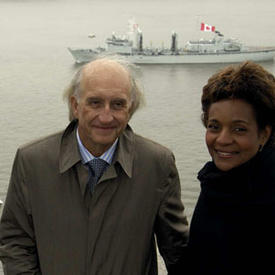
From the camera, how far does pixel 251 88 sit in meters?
1.91

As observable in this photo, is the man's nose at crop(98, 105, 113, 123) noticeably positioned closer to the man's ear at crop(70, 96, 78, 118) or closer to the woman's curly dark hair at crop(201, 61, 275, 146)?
the man's ear at crop(70, 96, 78, 118)

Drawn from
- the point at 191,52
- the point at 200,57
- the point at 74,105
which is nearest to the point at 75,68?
the point at 191,52

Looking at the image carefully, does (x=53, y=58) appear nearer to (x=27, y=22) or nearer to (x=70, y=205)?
(x=27, y=22)

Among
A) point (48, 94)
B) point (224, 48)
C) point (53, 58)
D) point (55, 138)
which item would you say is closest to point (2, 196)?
point (55, 138)

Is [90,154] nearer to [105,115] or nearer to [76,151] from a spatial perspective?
[76,151]

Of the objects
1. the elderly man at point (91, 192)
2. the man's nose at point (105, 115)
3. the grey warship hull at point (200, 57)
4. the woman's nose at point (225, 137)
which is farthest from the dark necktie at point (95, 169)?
the grey warship hull at point (200, 57)

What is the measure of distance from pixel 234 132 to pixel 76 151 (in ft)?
2.20

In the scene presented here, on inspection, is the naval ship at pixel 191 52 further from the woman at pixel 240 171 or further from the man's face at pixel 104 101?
the woman at pixel 240 171

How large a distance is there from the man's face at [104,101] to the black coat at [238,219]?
1.33 feet

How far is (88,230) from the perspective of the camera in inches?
88.5

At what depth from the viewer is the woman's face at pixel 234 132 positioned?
194cm

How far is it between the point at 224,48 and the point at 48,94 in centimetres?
1616

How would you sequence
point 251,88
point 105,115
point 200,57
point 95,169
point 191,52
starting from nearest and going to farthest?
point 251,88 → point 105,115 → point 95,169 → point 200,57 → point 191,52

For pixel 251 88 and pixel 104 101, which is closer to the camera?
pixel 251 88
